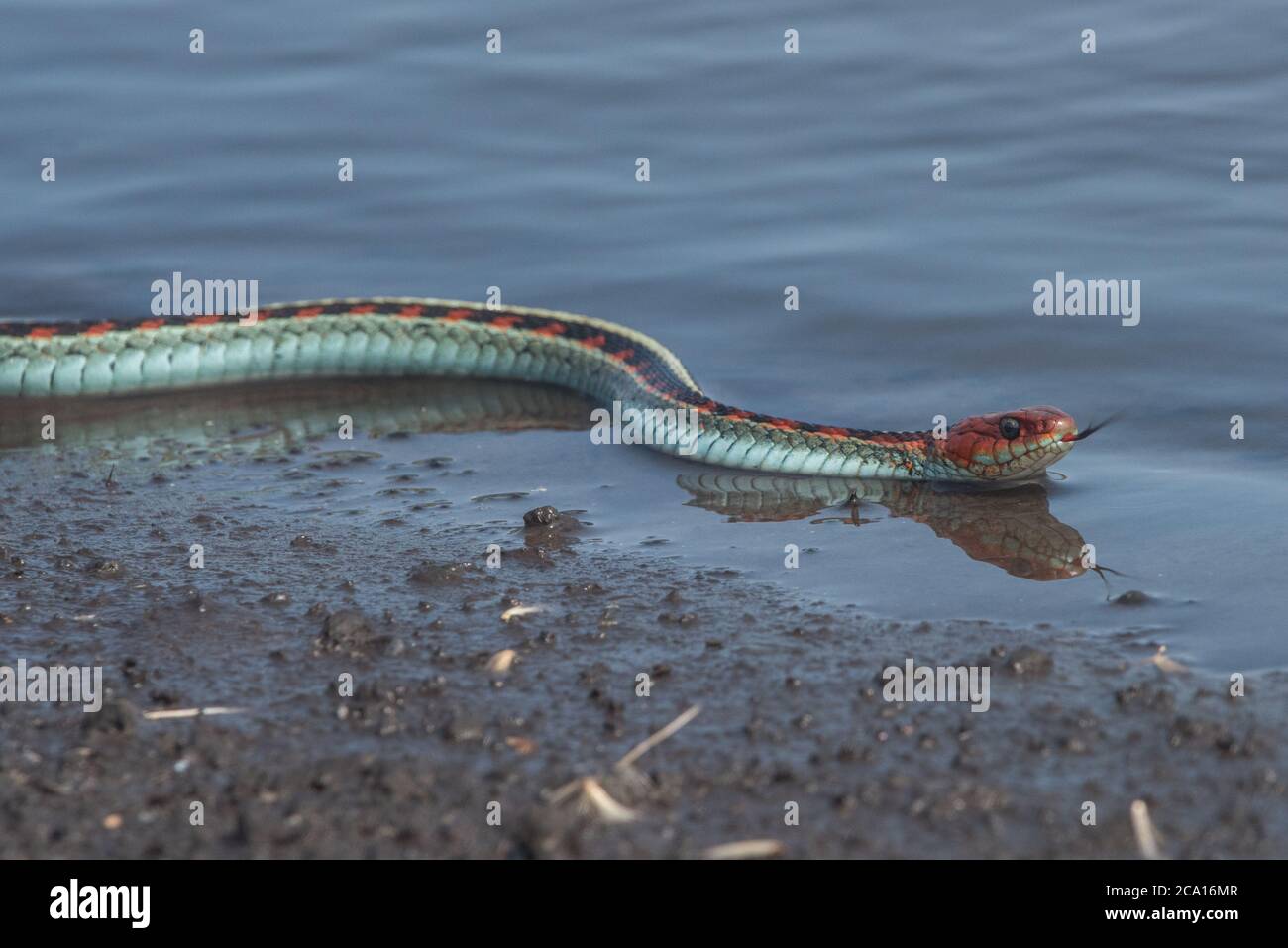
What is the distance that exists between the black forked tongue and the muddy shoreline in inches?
97.7

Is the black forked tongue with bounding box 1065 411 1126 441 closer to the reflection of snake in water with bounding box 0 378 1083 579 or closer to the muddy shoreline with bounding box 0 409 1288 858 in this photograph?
the reflection of snake in water with bounding box 0 378 1083 579

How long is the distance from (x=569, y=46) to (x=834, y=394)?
7784 mm

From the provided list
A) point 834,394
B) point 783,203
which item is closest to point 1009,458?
point 834,394

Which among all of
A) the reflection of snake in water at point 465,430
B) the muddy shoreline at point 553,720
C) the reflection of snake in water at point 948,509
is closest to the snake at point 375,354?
the reflection of snake in water at point 465,430

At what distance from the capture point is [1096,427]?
9789 mm

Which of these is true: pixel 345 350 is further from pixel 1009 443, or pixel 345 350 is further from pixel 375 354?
pixel 1009 443

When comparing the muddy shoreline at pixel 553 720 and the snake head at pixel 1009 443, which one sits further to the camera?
the snake head at pixel 1009 443

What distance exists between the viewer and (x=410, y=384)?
12195 mm

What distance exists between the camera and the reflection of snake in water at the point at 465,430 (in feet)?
28.8

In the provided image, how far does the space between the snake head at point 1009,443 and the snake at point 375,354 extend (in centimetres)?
106

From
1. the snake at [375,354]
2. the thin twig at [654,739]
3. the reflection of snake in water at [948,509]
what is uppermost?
the snake at [375,354]

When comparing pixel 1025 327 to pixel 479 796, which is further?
pixel 1025 327

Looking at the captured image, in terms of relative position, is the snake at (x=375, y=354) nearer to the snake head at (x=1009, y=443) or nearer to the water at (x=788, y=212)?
the water at (x=788, y=212)

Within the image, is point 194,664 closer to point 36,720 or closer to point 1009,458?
point 36,720
